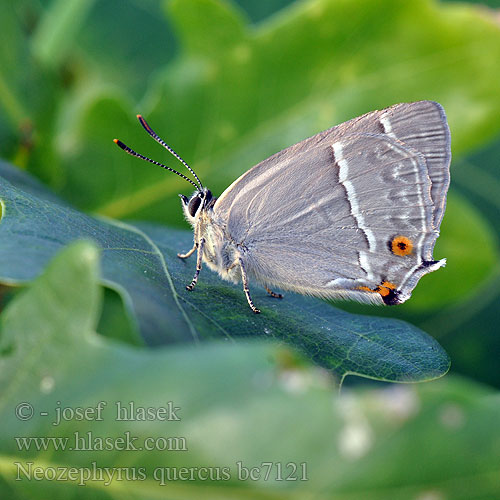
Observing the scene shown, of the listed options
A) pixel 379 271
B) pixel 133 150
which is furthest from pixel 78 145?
pixel 379 271

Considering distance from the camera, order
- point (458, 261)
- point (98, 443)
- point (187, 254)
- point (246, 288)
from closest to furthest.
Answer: point (98, 443) < point (246, 288) < point (187, 254) < point (458, 261)

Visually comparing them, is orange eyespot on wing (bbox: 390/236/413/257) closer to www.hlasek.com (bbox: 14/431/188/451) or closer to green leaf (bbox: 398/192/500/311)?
green leaf (bbox: 398/192/500/311)

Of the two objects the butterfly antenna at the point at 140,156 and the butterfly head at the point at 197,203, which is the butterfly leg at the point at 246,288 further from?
the butterfly antenna at the point at 140,156

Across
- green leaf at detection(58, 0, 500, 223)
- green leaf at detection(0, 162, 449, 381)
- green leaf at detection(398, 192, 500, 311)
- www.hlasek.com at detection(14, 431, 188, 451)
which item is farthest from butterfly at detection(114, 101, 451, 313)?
www.hlasek.com at detection(14, 431, 188, 451)

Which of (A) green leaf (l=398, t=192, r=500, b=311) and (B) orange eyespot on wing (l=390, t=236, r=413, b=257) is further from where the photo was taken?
(A) green leaf (l=398, t=192, r=500, b=311)

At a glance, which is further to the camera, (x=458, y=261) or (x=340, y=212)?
(x=458, y=261)

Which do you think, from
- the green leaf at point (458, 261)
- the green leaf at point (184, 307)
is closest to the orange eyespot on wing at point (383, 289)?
the green leaf at point (184, 307)

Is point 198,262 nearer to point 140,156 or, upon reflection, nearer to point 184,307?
point 140,156

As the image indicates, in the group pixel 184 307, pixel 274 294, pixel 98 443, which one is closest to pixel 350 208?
pixel 274 294
